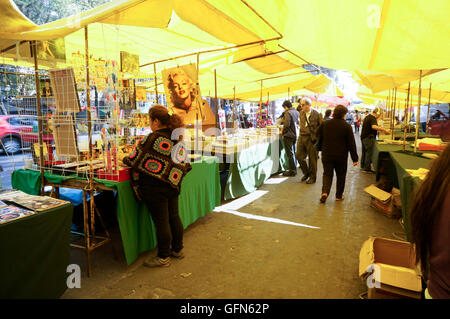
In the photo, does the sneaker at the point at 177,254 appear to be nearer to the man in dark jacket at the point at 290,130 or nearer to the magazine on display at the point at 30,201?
the magazine on display at the point at 30,201

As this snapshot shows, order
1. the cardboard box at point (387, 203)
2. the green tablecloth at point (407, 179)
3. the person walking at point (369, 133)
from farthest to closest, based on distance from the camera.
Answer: the person walking at point (369, 133), the cardboard box at point (387, 203), the green tablecloth at point (407, 179)

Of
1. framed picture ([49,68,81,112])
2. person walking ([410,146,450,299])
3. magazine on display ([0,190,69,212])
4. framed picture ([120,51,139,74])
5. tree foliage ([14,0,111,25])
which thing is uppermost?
tree foliage ([14,0,111,25])

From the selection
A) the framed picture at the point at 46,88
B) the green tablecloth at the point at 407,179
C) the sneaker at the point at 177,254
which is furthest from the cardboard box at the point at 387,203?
the framed picture at the point at 46,88

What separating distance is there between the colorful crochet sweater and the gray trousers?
457cm

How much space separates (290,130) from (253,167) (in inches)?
73.7

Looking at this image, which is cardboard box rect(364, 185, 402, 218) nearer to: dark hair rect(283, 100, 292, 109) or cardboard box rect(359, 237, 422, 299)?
cardboard box rect(359, 237, 422, 299)

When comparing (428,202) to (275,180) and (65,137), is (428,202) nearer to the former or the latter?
(65,137)

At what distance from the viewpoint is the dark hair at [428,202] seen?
1143 millimetres

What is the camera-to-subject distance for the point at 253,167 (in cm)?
594

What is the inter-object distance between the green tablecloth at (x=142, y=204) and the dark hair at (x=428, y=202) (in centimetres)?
243

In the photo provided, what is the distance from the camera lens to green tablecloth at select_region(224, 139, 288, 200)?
5.19 metres

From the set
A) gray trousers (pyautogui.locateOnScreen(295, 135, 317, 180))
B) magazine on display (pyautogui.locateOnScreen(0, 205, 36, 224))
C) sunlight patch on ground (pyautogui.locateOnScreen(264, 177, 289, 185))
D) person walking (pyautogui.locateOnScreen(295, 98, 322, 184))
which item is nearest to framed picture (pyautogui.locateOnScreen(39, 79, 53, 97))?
magazine on display (pyautogui.locateOnScreen(0, 205, 36, 224))

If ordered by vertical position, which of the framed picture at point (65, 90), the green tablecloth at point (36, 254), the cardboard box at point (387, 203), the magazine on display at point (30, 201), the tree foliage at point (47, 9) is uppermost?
the tree foliage at point (47, 9)
